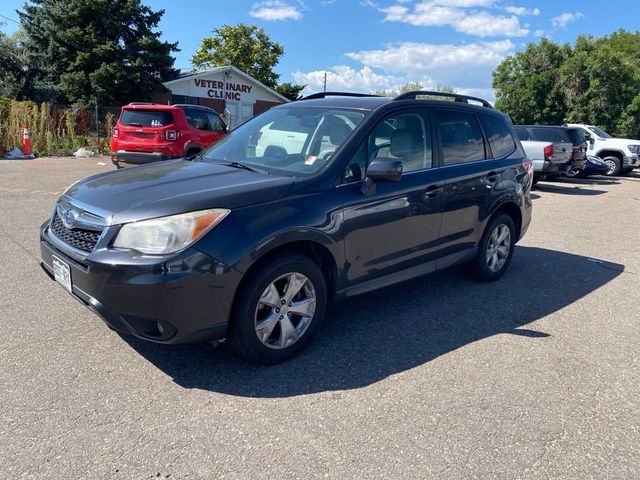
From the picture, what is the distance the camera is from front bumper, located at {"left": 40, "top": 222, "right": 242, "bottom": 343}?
2.84 m

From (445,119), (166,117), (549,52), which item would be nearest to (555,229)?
(445,119)

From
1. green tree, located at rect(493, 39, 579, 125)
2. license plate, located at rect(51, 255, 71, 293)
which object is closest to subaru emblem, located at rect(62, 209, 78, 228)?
license plate, located at rect(51, 255, 71, 293)

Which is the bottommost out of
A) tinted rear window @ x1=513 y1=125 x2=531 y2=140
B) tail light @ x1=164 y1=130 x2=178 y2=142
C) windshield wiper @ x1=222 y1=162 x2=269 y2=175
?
windshield wiper @ x1=222 y1=162 x2=269 y2=175

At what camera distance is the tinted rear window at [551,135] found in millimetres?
15555

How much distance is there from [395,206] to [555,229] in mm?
5985

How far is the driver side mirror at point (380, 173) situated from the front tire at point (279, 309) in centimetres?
71

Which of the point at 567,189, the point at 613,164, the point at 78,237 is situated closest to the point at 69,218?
the point at 78,237

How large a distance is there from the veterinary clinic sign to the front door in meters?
28.8

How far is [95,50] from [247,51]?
918 inches

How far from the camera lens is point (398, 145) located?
4.19m

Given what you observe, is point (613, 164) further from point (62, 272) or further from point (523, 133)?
point (62, 272)

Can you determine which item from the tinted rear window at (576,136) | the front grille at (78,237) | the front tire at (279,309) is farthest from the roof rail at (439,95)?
the tinted rear window at (576,136)

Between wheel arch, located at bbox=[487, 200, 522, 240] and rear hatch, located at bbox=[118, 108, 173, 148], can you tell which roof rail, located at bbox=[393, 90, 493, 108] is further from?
rear hatch, located at bbox=[118, 108, 173, 148]

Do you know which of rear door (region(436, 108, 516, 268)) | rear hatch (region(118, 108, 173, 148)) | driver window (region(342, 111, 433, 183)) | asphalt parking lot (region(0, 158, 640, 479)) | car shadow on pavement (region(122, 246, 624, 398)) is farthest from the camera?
rear hatch (region(118, 108, 173, 148))
